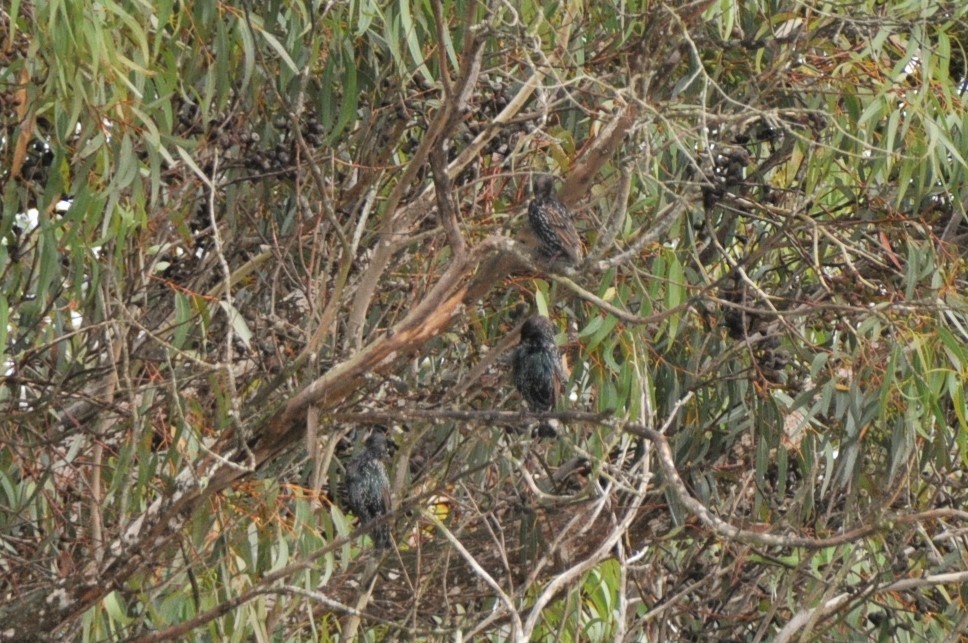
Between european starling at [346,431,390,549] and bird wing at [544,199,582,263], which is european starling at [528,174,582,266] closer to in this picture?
bird wing at [544,199,582,263]

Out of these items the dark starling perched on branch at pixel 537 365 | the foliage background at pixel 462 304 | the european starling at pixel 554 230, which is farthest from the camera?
the dark starling perched on branch at pixel 537 365

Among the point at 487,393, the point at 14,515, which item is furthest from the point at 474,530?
the point at 14,515

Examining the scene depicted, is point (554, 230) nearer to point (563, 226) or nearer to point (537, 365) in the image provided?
point (563, 226)

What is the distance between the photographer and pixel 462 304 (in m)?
3.28

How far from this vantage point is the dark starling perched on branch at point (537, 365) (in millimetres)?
4023

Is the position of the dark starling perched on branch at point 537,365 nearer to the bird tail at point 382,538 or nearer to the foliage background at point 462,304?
the foliage background at point 462,304

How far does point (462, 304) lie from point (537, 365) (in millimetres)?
806

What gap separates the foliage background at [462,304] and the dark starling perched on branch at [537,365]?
10 cm

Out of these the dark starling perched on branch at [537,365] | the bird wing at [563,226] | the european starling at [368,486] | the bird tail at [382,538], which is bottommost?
the european starling at [368,486]

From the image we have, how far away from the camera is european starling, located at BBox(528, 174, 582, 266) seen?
137 inches

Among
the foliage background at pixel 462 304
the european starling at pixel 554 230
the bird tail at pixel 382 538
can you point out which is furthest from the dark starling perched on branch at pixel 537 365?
the bird tail at pixel 382 538

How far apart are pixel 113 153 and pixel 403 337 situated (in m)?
0.78

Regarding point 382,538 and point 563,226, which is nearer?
point 563,226

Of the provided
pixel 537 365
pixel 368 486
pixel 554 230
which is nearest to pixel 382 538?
pixel 368 486
